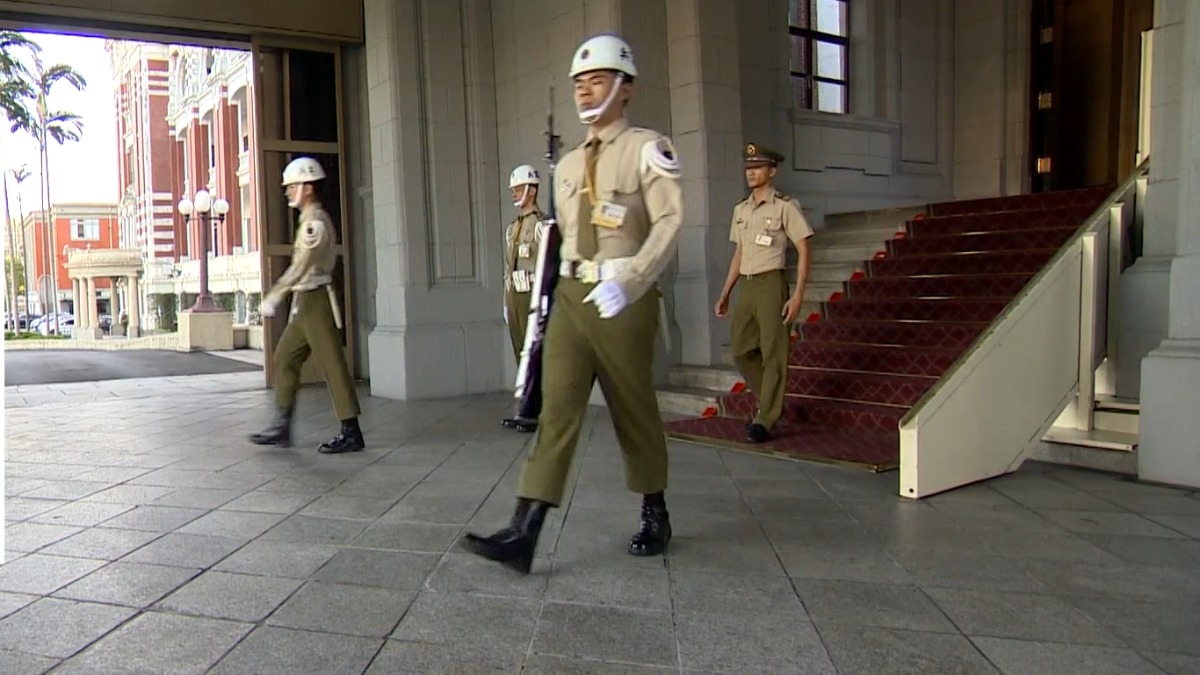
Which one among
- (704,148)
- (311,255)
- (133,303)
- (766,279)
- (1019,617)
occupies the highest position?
(704,148)

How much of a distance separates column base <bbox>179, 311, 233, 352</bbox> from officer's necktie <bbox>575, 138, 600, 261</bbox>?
19692 millimetres

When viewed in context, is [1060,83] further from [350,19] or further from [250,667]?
[250,667]

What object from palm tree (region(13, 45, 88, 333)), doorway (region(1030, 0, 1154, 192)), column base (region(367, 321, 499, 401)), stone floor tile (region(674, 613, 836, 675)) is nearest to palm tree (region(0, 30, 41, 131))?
palm tree (region(13, 45, 88, 333))

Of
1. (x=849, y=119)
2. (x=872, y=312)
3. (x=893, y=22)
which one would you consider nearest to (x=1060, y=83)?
(x=893, y=22)

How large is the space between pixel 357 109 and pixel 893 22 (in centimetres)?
684

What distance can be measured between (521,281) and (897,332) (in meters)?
3.08

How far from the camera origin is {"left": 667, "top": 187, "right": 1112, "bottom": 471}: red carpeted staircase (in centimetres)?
601

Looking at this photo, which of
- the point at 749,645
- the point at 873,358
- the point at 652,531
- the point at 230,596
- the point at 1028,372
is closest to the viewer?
the point at 749,645

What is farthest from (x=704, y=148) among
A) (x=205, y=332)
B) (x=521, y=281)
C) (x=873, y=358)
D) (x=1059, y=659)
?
(x=205, y=332)

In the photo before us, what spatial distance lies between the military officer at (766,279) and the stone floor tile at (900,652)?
3.13m

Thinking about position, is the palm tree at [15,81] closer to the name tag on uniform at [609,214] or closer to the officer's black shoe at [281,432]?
the officer's black shoe at [281,432]

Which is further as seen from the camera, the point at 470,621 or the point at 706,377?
the point at 706,377

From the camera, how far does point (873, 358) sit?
22.1 feet

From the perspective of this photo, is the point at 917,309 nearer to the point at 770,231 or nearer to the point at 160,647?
the point at 770,231
